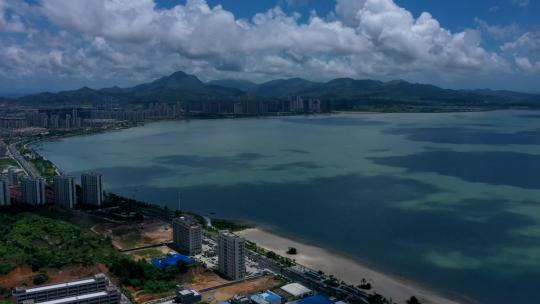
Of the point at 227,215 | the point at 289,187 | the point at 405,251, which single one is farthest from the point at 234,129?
the point at 405,251

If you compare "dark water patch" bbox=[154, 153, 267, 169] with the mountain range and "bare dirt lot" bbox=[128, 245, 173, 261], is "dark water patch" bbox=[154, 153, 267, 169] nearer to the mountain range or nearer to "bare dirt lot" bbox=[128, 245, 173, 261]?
"bare dirt lot" bbox=[128, 245, 173, 261]

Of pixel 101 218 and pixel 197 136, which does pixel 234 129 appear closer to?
pixel 197 136

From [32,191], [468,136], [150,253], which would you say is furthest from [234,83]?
[150,253]

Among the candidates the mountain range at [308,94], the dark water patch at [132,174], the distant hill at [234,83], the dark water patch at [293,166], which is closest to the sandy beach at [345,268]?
the dark water patch at [132,174]

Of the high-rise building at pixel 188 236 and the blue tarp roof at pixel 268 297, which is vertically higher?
the high-rise building at pixel 188 236

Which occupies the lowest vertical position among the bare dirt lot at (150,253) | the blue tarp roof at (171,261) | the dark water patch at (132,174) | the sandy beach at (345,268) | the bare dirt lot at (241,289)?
the sandy beach at (345,268)

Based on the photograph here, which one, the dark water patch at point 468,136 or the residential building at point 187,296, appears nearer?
the residential building at point 187,296

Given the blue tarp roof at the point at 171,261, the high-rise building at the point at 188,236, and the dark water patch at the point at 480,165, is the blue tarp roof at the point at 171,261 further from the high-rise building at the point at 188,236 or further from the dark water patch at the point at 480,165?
the dark water patch at the point at 480,165
